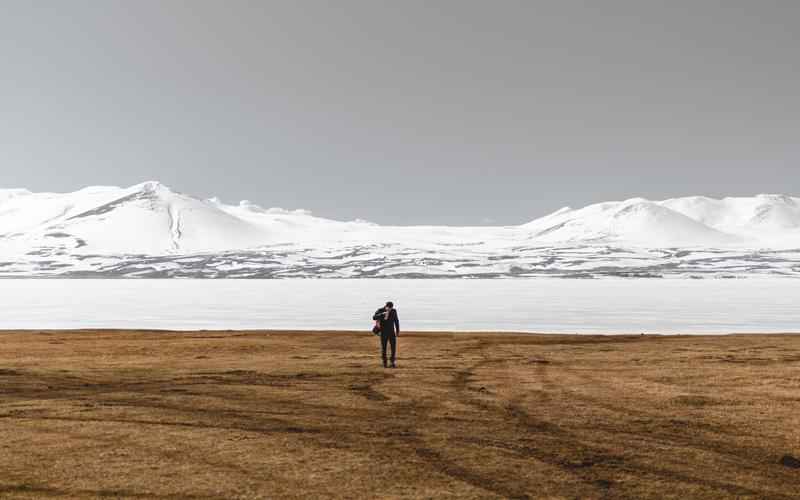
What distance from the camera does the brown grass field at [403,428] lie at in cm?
1209

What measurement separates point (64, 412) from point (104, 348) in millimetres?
23988

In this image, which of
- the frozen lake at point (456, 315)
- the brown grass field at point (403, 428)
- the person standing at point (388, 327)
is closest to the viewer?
the brown grass field at point (403, 428)

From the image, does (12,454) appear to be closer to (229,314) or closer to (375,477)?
(375,477)

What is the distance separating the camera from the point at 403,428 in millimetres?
16562

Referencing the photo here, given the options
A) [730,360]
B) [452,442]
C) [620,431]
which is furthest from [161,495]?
[730,360]

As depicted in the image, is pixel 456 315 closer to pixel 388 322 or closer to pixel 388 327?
pixel 388 322

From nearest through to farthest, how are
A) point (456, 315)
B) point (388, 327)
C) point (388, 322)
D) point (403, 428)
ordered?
1. point (403, 428)
2. point (388, 327)
3. point (388, 322)
4. point (456, 315)

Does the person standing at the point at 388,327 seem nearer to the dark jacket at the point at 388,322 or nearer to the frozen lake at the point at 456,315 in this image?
the dark jacket at the point at 388,322

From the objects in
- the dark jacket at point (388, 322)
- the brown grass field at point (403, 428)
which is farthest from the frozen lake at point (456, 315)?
the dark jacket at point (388, 322)

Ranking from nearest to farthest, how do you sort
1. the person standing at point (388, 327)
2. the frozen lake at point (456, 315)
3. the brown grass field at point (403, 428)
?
1. the brown grass field at point (403, 428)
2. the person standing at point (388, 327)
3. the frozen lake at point (456, 315)

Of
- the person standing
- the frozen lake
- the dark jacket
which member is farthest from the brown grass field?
the frozen lake

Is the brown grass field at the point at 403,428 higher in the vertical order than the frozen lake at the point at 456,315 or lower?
lower

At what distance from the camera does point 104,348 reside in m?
40.8

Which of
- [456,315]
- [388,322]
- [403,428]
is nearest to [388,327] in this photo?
[388,322]
